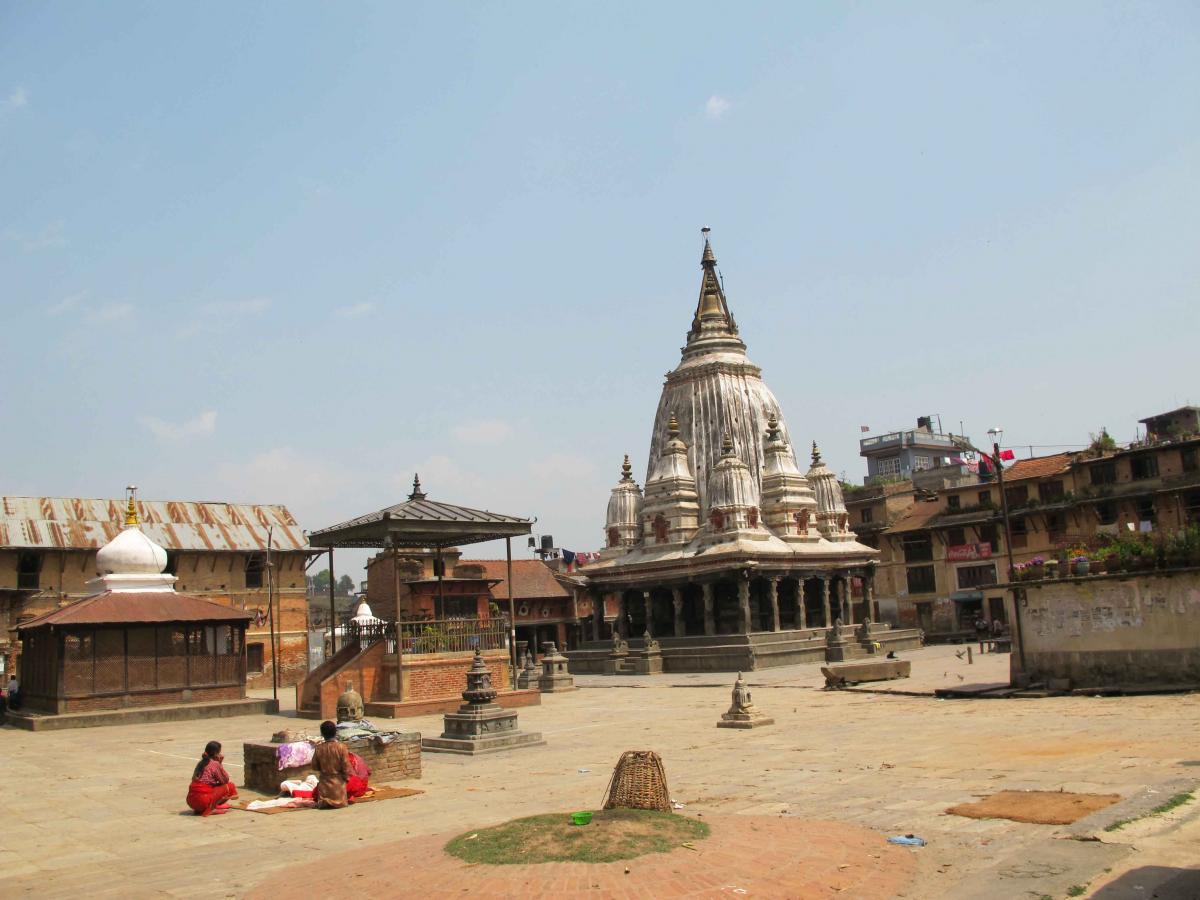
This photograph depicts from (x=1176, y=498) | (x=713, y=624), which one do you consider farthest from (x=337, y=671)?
(x=1176, y=498)

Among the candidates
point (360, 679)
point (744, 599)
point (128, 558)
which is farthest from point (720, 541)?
point (128, 558)

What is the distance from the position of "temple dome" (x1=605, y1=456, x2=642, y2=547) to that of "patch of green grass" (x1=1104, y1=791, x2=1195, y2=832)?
44962mm

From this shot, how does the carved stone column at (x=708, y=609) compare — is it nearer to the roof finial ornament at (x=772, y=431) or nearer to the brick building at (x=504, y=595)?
the roof finial ornament at (x=772, y=431)

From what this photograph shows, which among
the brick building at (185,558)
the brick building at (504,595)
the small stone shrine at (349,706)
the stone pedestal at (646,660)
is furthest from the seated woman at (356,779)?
the brick building at (504,595)

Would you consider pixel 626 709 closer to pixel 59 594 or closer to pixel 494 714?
pixel 494 714

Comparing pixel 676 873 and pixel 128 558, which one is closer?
pixel 676 873

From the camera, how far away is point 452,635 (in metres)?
27.3

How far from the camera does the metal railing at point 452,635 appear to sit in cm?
2633

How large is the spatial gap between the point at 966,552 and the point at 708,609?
1849cm

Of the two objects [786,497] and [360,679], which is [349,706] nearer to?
[360,679]

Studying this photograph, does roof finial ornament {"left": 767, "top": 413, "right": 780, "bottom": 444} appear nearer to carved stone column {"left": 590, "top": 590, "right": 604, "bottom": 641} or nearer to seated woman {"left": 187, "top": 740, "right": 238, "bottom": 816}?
carved stone column {"left": 590, "top": 590, "right": 604, "bottom": 641}

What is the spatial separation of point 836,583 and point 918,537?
951cm

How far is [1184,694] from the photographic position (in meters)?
20.0

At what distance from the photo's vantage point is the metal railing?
26328mm
